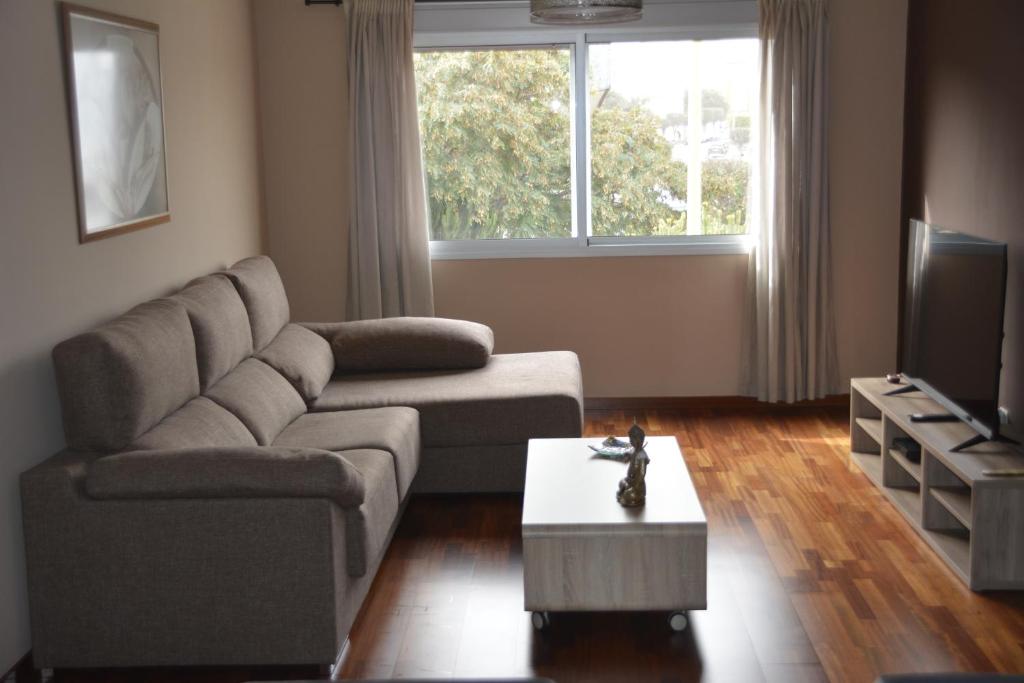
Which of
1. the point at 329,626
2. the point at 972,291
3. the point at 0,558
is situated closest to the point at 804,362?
the point at 972,291

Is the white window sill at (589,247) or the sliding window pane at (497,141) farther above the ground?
the sliding window pane at (497,141)

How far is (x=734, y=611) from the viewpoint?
368cm

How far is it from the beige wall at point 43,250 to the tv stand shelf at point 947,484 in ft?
9.50

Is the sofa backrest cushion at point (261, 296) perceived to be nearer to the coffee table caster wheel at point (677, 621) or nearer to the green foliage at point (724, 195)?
the coffee table caster wheel at point (677, 621)

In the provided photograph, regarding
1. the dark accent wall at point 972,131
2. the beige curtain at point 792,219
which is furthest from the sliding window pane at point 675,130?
the dark accent wall at point 972,131

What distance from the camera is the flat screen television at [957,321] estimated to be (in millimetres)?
4031

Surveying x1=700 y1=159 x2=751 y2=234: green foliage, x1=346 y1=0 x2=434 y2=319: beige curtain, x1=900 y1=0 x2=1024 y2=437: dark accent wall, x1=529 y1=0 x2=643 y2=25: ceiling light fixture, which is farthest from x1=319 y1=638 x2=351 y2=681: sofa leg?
x1=700 y1=159 x2=751 y2=234: green foliage

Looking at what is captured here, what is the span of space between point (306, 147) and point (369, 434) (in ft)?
8.26

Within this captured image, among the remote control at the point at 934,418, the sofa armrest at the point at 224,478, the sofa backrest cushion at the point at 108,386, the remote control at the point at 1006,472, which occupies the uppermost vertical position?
the sofa backrest cushion at the point at 108,386

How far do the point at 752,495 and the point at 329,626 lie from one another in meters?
2.18

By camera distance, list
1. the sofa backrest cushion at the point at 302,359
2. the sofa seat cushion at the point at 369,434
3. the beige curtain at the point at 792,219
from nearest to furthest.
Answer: the sofa seat cushion at the point at 369,434
the sofa backrest cushion at the point at 302,359
the beige curtain at the point at 792,219

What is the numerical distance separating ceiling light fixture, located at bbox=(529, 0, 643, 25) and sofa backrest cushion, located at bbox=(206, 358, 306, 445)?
168 centimetres

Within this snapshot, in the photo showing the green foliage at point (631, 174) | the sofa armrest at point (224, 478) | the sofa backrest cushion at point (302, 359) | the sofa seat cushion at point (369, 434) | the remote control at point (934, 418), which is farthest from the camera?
the green foliage at point (631, 174)

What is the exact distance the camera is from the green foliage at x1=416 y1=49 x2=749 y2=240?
6.16 meters
